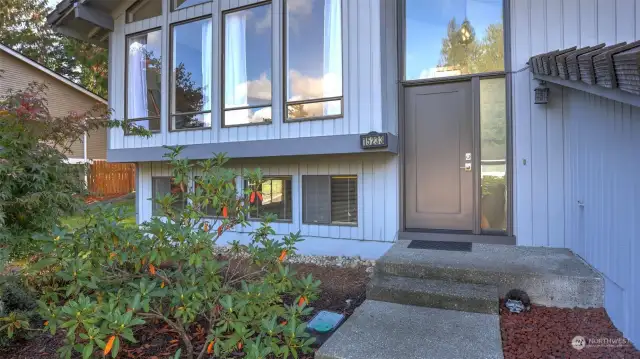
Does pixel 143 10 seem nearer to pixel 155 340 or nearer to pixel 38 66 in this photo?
pixel 155 340

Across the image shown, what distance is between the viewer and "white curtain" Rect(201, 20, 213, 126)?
631cm

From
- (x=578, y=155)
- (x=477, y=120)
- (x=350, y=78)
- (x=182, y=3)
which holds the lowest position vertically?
(x=578, y=155)

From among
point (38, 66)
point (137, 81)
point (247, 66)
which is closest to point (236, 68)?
point (247, 66)

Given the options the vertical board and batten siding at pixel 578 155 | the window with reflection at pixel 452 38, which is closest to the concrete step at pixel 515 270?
the vertical board and batten siding at pixel 578 155

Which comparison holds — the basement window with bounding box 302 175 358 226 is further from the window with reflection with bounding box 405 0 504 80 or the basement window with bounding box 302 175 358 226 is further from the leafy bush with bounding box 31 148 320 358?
the leafy bush with bounding box 31 148 320 358

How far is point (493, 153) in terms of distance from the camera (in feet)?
16.1

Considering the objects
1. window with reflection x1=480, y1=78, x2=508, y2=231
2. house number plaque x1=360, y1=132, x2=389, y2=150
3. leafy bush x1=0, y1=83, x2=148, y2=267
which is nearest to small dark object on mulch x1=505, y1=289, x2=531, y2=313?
window with reflection x1=480, y1=78, x2=508, y2=231

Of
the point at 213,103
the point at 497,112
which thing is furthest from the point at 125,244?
the point at 497,112

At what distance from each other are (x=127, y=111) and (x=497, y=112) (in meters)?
6.31

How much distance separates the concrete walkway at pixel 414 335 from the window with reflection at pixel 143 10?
21.1 feet

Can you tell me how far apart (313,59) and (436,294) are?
3656mm

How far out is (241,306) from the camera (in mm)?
2330

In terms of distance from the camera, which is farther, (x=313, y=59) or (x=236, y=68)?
(x=236, y=68)

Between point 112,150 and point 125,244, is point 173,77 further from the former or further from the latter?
point 125,244
